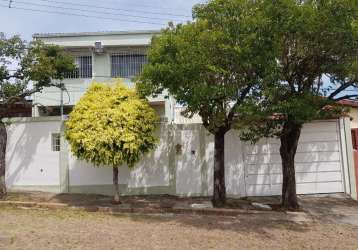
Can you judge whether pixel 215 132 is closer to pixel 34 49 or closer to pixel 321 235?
pixel 321 235

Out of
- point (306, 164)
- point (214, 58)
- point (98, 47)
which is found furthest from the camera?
point (98, 47)

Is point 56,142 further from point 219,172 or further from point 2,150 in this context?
point 219,172

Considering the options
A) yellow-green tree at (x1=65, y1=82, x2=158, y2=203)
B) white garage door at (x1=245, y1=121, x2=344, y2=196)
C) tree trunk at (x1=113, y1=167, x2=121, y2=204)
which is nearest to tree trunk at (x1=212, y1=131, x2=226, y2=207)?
yellow-green tree at (x1=65, y1=82, x2=158, y2=203)

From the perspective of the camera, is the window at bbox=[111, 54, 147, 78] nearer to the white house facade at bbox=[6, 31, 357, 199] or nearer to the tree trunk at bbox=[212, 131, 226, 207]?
the white house facade at bbox=[6, 31, 357, 199]

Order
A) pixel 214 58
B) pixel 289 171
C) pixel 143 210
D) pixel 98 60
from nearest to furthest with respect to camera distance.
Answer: pixel 214 58 < pixel 143 210 < pixel 289 171 < pixel 98 60

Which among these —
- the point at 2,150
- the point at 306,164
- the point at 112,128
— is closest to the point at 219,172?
the point at 112,128

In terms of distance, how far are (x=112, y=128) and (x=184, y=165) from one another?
342cm

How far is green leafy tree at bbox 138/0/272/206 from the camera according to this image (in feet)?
38.8

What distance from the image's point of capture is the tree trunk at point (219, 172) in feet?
47.2

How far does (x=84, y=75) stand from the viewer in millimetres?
25219

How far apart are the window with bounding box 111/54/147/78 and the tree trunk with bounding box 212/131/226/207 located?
38.0 ft

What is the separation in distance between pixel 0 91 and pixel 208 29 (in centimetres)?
673

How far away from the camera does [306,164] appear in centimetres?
1652

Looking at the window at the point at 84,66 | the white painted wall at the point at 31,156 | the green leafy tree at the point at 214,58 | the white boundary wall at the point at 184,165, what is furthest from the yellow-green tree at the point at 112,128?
the window at the point at 84,66
